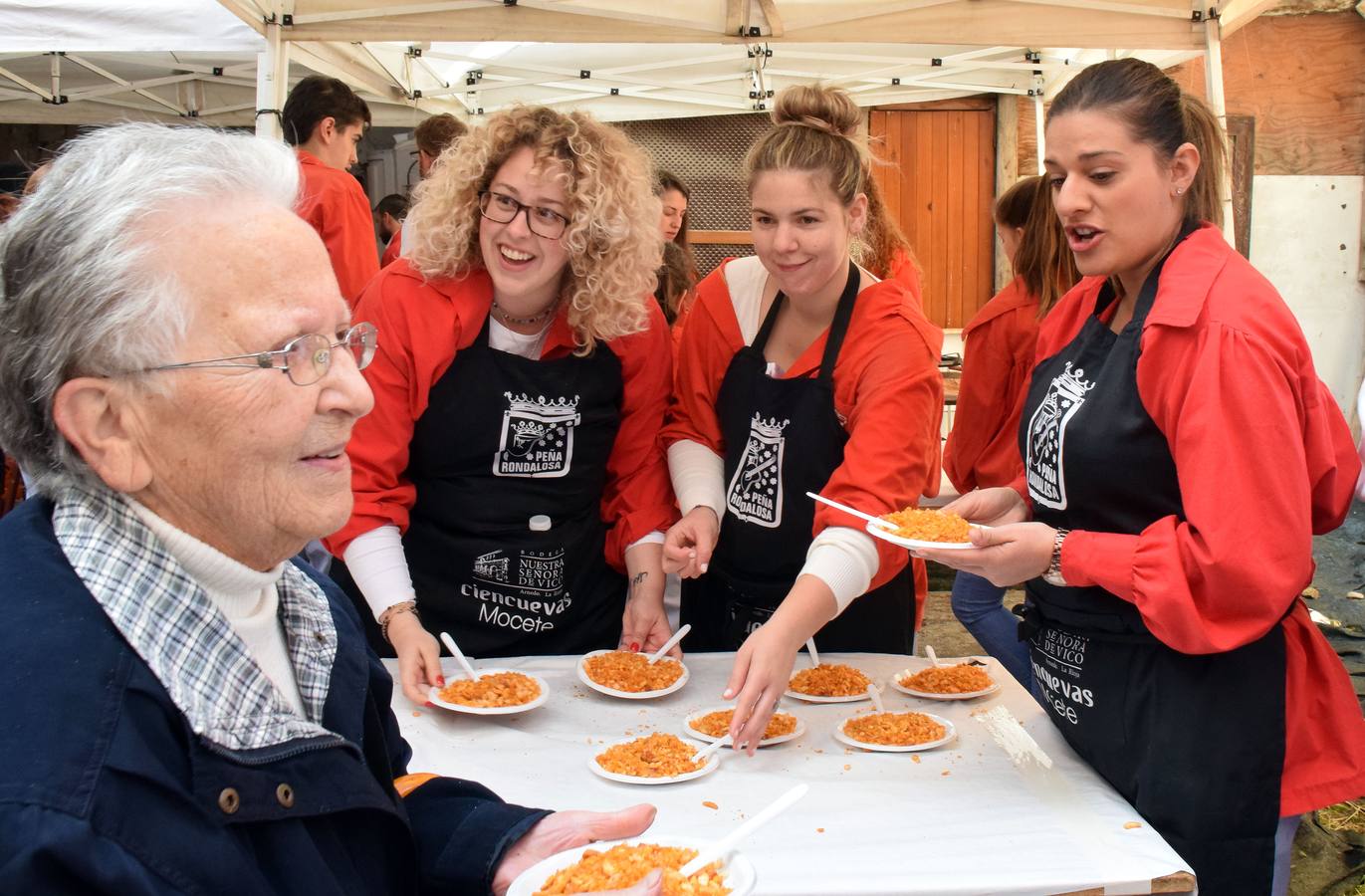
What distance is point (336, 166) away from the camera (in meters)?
5.45

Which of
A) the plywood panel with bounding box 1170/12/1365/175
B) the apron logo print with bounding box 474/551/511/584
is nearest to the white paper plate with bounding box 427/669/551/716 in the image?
the apron logo print with bounding box 474/551/511/584

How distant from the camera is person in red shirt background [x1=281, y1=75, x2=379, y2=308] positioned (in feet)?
16.1

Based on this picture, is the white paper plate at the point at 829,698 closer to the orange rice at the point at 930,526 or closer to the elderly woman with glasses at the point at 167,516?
the orange rice at the point at 930,526

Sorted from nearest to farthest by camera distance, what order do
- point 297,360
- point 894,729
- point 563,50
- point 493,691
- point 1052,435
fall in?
point 297,360
point 1052,435
point 894,729
point 493,691
point 563,50

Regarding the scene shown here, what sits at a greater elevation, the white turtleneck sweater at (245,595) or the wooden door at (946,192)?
the wooden door at (946,192)

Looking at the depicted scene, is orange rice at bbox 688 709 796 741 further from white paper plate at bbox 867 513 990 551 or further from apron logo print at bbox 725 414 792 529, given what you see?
apron logo print at bbox 725 414 792 529

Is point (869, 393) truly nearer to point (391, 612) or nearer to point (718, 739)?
point (718, 739)

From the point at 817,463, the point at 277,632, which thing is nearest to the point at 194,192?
the point at 277,632

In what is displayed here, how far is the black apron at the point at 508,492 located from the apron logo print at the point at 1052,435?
3.58ft

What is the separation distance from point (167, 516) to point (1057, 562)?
1463 mm

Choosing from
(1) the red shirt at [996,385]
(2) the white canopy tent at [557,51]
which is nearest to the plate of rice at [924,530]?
(1) the red shirt at [996,385]

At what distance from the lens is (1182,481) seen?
1.85 meters

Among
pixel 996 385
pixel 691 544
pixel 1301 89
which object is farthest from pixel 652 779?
pixel 1301 89

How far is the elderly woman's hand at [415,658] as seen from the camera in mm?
2393
